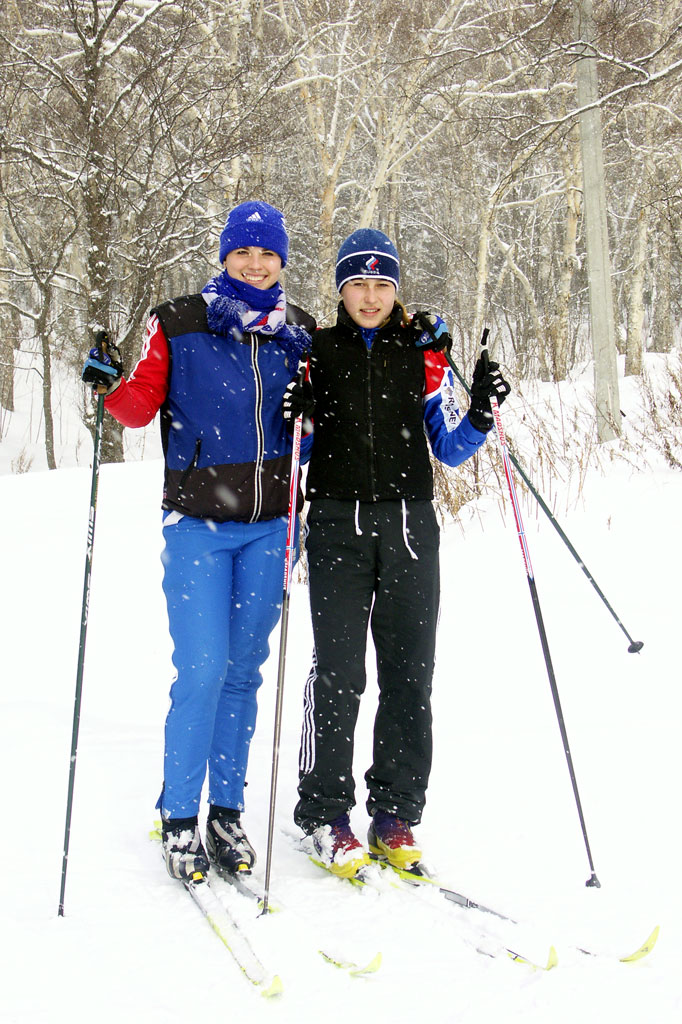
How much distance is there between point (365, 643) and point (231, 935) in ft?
3.02

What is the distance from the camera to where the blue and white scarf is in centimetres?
243

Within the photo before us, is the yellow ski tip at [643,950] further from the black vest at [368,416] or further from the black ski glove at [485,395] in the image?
the black ski glove at [485,395]

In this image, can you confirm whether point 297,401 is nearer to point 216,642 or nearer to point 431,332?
point 431,332

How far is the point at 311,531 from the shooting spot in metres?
2.61

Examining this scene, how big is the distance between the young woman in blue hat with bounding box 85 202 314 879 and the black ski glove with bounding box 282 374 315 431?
0.11m

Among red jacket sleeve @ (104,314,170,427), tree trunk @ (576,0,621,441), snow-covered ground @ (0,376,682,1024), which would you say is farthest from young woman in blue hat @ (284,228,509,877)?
tree trunk @ (576,0,621,441)

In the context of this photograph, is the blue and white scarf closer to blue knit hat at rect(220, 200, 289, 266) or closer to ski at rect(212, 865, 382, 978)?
blue knit hat at rect(220, 200, 289, 266)

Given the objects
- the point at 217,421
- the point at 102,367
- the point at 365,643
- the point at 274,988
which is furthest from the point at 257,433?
the point at 274,988

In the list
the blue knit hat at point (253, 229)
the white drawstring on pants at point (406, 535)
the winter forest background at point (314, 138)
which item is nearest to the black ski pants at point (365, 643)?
the white drawstring on pants at point (406, 535)

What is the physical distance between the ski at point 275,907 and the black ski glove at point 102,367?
1.51 meters

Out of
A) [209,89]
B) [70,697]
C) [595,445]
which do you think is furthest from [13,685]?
[209,89]

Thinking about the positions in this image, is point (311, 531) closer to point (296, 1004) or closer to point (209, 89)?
point (296, 1004)

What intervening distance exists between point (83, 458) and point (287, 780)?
→ 15.1m

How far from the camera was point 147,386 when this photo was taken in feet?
7.89
